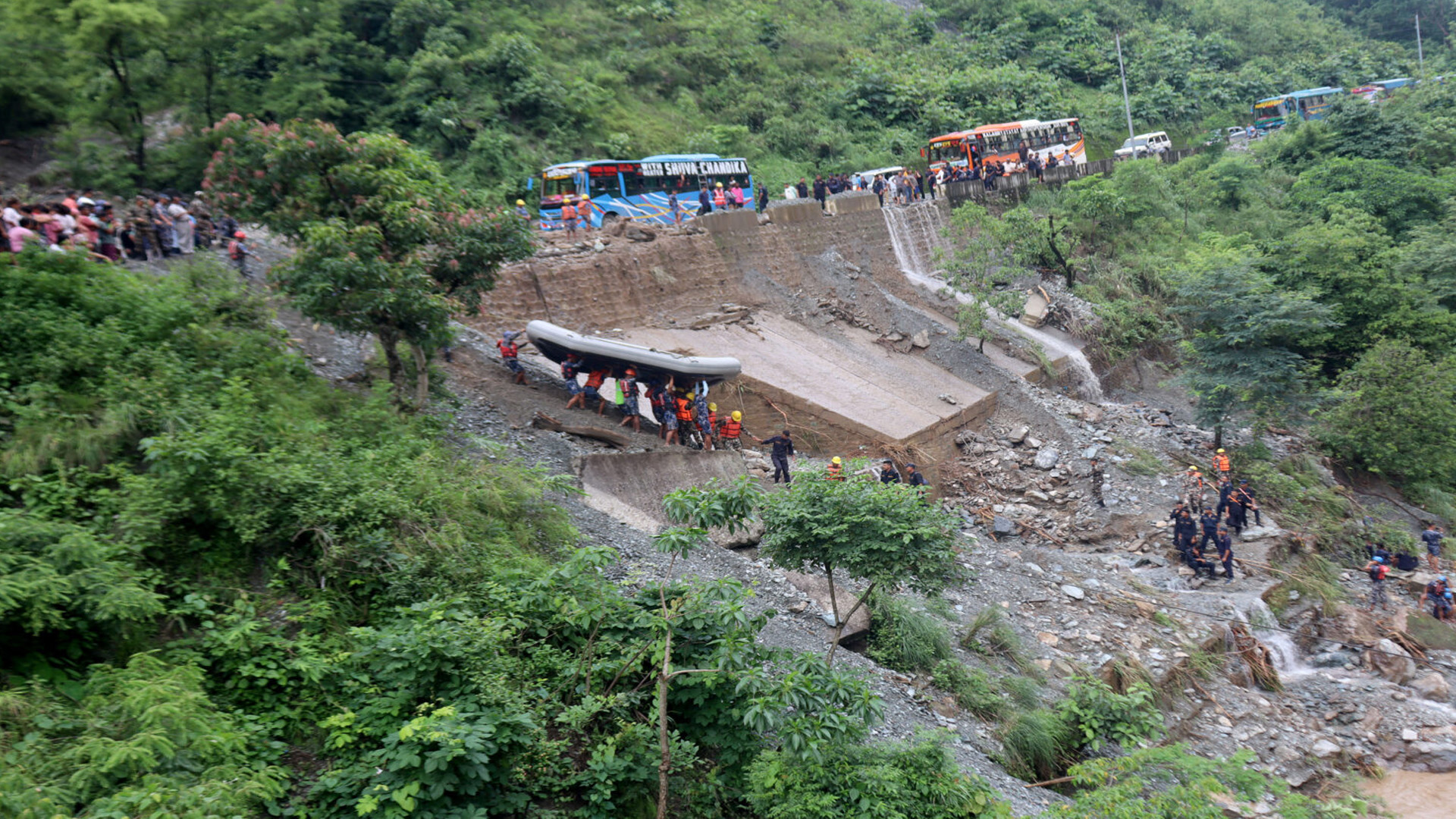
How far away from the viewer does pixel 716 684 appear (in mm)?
7348

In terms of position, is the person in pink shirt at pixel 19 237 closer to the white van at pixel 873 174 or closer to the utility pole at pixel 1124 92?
the white van at pixel 873 174

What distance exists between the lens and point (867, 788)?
6.61 meters

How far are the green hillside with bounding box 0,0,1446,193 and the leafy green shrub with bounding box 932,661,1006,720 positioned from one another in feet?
39.3

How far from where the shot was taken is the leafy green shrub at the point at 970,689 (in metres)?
9.88

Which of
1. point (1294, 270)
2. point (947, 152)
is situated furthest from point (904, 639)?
point (947, 152)

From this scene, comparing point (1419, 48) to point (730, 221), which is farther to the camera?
point (1419, 48)

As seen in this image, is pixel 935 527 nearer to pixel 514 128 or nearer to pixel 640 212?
pixel 640 212

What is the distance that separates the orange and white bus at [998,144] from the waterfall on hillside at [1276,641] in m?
20.6

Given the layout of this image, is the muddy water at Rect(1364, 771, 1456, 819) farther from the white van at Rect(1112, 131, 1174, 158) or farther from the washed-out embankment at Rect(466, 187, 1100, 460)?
the white van at Rect(1112, 131, 1174, 158)

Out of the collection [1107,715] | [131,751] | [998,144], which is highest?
[998,144]

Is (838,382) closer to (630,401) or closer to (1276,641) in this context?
(630,401)

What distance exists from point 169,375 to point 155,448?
1.76m

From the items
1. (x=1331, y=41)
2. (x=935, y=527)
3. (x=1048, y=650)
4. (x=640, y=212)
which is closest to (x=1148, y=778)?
(x=935, y=527)

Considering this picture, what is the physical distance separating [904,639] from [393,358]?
7722 millimetres
